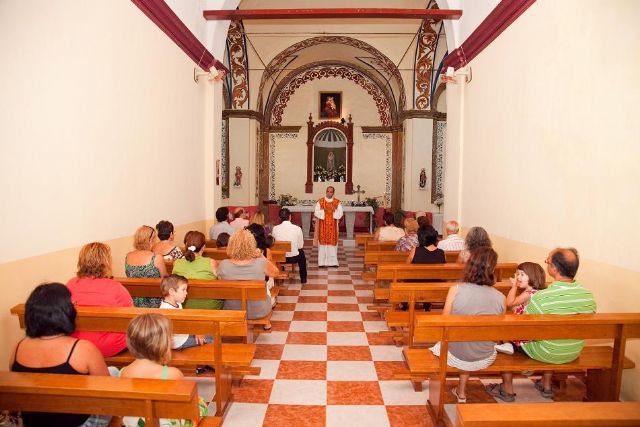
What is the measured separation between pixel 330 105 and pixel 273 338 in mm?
11169

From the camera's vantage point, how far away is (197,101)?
719 cm

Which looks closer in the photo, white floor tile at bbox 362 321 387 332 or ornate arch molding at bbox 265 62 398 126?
white floor tile at bbox 362 321 387 332

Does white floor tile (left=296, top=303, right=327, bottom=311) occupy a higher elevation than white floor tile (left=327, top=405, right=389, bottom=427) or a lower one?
lower

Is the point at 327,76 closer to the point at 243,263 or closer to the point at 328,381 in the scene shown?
the point at 243,263

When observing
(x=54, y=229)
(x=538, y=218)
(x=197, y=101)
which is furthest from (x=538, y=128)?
(x=197, y=101)

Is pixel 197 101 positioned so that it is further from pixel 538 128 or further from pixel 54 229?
pixel 538 128

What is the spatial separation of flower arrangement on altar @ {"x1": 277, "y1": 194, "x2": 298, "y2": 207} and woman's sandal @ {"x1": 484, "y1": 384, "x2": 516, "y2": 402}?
11.0 metres

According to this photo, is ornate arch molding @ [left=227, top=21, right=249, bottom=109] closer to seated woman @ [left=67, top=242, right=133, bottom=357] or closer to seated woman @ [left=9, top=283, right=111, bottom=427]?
seated woman @ [left=67, top=242, right=133, bottom=357]

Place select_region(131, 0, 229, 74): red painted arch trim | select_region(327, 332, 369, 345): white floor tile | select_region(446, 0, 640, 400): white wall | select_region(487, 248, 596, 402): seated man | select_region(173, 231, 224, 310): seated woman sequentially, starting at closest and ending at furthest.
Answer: select_region(487, 248, 596, 402): seated man
select_region(446, 0, 640, 400): white wall
select_region(173, 231, 224, 310): seated woman
select_region(327, 332, 369, 345): white floor tile
select_region(131, 0, 229, 74): red painted arch trim

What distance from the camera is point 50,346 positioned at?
2154mm

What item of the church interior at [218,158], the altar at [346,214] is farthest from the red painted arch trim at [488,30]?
the altar at [346,214]

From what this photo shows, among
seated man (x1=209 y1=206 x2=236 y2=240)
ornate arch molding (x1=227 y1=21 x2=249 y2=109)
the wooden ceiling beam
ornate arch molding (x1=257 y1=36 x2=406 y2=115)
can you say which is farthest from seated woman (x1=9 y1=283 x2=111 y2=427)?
ornate arch molding (x1=257 y1=36 x2=406 y2=115)

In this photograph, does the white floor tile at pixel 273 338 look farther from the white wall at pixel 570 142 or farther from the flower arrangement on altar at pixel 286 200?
the flower arrangement on altar at pixel 286 200

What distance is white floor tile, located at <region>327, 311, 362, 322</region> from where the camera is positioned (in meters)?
5.41
